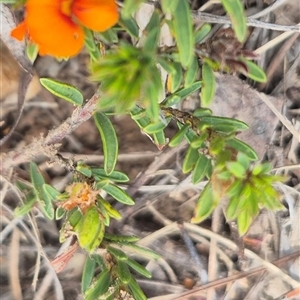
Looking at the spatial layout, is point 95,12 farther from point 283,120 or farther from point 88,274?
point 283,120

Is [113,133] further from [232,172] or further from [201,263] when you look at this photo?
[201,263]

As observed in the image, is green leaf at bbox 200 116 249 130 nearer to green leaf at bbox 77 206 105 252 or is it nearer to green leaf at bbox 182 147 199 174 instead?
green leaf at bbox 182 147 199 174

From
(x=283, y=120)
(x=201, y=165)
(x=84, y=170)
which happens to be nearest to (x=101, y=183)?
(x=84, y=170)

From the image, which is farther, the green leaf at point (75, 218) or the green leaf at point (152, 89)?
the green leaf at point (75, 218)

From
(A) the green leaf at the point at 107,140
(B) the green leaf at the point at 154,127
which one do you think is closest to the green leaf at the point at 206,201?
(B) the green leaf at the point at 154,127

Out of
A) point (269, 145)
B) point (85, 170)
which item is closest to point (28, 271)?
point (85, 170)

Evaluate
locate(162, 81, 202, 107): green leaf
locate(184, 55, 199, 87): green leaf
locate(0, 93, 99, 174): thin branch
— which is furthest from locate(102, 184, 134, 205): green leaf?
locate(184, 55, 199, 87): green leaf

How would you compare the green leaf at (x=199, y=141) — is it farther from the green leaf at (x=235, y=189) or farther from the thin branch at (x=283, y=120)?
the thin branch at (x=283, y=120)

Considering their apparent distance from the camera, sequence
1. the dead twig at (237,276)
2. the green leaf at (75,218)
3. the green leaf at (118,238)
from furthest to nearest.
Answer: the dead twig at (237,276)
the green leaf at (118,238)
the green leaf at (75,218)
